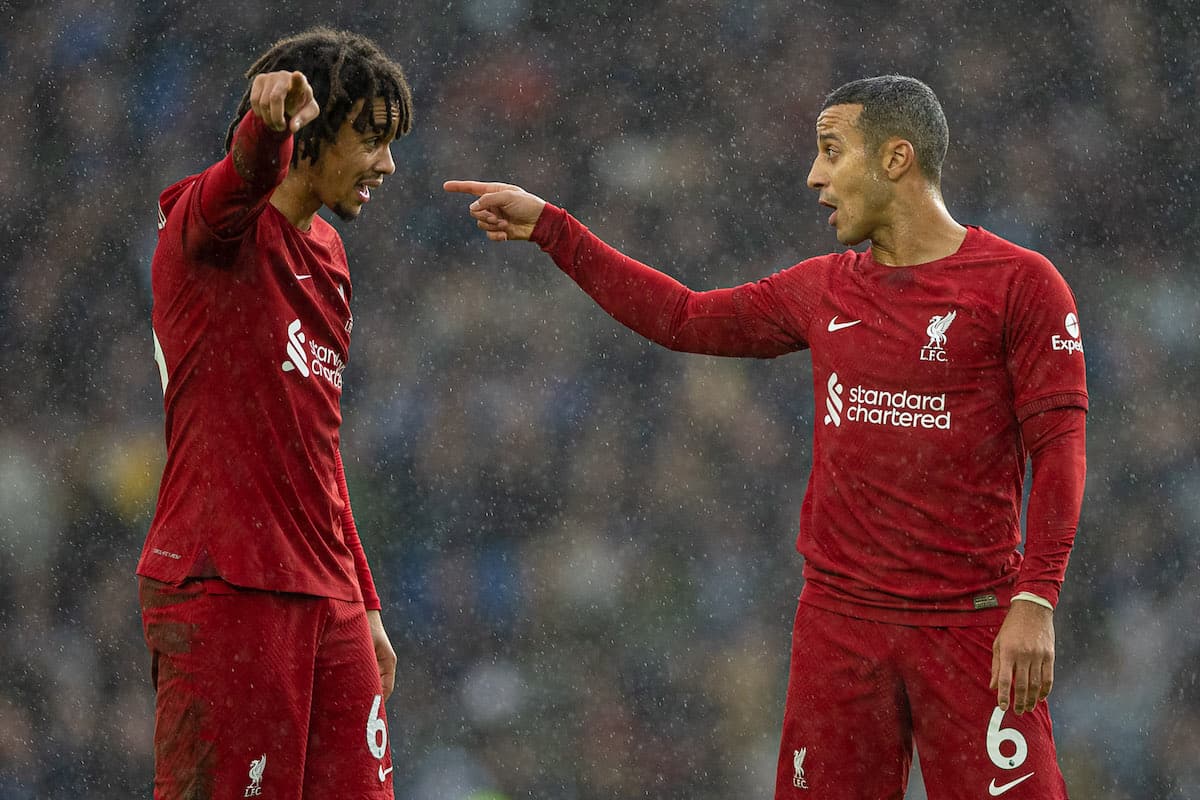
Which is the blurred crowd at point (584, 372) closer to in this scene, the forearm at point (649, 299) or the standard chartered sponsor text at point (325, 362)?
the forearm at point (649, 299)

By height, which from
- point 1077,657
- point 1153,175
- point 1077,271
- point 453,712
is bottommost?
point 453,712

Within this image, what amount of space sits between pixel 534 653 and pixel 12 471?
1744 mm

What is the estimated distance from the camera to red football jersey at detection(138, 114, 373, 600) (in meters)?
2.23

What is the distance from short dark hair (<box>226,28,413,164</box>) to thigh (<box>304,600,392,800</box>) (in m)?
0.79

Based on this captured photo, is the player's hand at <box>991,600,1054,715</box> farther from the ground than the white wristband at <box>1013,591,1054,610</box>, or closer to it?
→ closer to it

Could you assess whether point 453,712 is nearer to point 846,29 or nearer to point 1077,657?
point 1077,657

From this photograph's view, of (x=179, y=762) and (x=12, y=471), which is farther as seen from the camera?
(x=12, y=471)

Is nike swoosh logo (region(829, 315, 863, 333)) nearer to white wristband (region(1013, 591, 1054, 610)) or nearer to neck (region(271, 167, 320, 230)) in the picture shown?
white wristband (region(1013, 591, 1054, 610))

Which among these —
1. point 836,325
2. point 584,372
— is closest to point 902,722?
point 836,325

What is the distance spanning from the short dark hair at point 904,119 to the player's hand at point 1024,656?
0.86 m

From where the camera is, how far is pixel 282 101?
1967 mm

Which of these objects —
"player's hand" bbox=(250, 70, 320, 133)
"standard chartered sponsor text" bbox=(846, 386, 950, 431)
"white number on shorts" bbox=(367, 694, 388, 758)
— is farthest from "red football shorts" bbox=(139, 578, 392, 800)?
"standard chartered sponsor text" bbox=(846, 386, 950, 431)

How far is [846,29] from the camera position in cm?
479

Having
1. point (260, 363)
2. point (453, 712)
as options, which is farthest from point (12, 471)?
point (260, 363)
